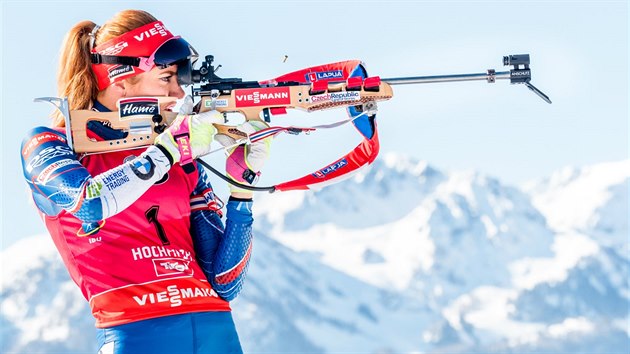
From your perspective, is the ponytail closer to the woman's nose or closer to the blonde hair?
the blonde hair

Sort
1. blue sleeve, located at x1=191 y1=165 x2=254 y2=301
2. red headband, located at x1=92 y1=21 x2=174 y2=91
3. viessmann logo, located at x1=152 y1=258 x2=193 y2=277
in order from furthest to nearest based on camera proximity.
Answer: blue sleeve, located at x1=191 y1=165 x2=254 y2=301 < red headband, located at x1=92 y1=21 x2=174 y2=91 < viessmann logo, located at x1=152 y1=258 x2=193 y2=277

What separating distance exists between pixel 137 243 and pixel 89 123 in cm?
71

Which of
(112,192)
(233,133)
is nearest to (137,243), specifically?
(112,192)

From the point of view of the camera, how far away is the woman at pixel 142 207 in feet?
19.0

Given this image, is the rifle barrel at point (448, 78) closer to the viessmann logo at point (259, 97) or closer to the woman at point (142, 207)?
the viessmann logo at point (259, 97)

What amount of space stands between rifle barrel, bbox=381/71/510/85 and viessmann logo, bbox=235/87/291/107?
1.97ft

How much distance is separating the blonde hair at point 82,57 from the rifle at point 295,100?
145 mm

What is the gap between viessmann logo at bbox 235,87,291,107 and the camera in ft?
21.4

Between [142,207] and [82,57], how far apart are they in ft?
2.97

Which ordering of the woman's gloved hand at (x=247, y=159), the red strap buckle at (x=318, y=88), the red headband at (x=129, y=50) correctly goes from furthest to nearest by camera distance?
the red strap buckle at (x=318, y=88) < the woman's gloved hand at (x=247, y=159) < the red headband at (x=129, y=50)

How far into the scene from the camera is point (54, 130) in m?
6.01

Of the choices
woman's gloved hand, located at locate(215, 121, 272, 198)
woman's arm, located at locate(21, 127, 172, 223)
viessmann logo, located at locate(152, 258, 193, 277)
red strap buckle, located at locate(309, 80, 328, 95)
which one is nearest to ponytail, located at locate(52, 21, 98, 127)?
woman's arm, located at locate(21, 127, 172, 223)

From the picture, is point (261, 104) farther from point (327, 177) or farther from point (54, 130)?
point (54, 130)

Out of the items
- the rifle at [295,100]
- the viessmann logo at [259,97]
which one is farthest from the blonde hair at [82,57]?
the viessmann logo at [259,97]
